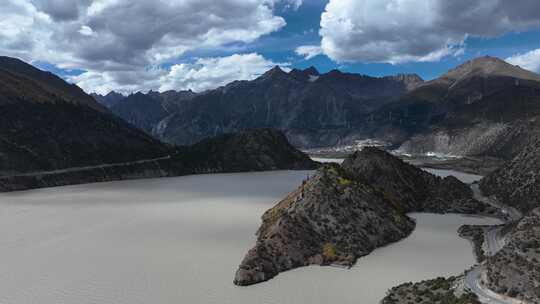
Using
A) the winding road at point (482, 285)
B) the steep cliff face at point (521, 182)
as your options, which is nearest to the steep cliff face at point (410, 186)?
the steep cliff face at point (521, 182)

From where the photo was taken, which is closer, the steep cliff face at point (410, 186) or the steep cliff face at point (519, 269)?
the steep cliff face at point (519, 269)

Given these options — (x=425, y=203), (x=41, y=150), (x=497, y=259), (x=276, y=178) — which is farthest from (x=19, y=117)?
(x=497, y=259)

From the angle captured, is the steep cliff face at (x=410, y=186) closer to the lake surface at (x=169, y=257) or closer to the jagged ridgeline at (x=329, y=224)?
the jagged ridgeline at (x=329, y=224)

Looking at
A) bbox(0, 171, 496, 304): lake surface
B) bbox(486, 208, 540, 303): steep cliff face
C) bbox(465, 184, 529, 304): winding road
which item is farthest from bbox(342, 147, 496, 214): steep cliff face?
bbox(486, 208, 540, 303): steep cliff face

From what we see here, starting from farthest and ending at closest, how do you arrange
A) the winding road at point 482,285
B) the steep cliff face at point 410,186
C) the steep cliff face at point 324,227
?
the steep cliff face at point 410,186, the steep cliff face at point 324,227, the winding road at point 482,285

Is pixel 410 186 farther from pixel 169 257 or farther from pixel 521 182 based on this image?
pixel 169 257

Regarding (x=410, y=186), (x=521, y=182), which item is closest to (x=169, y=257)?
(x=410, y=186)
